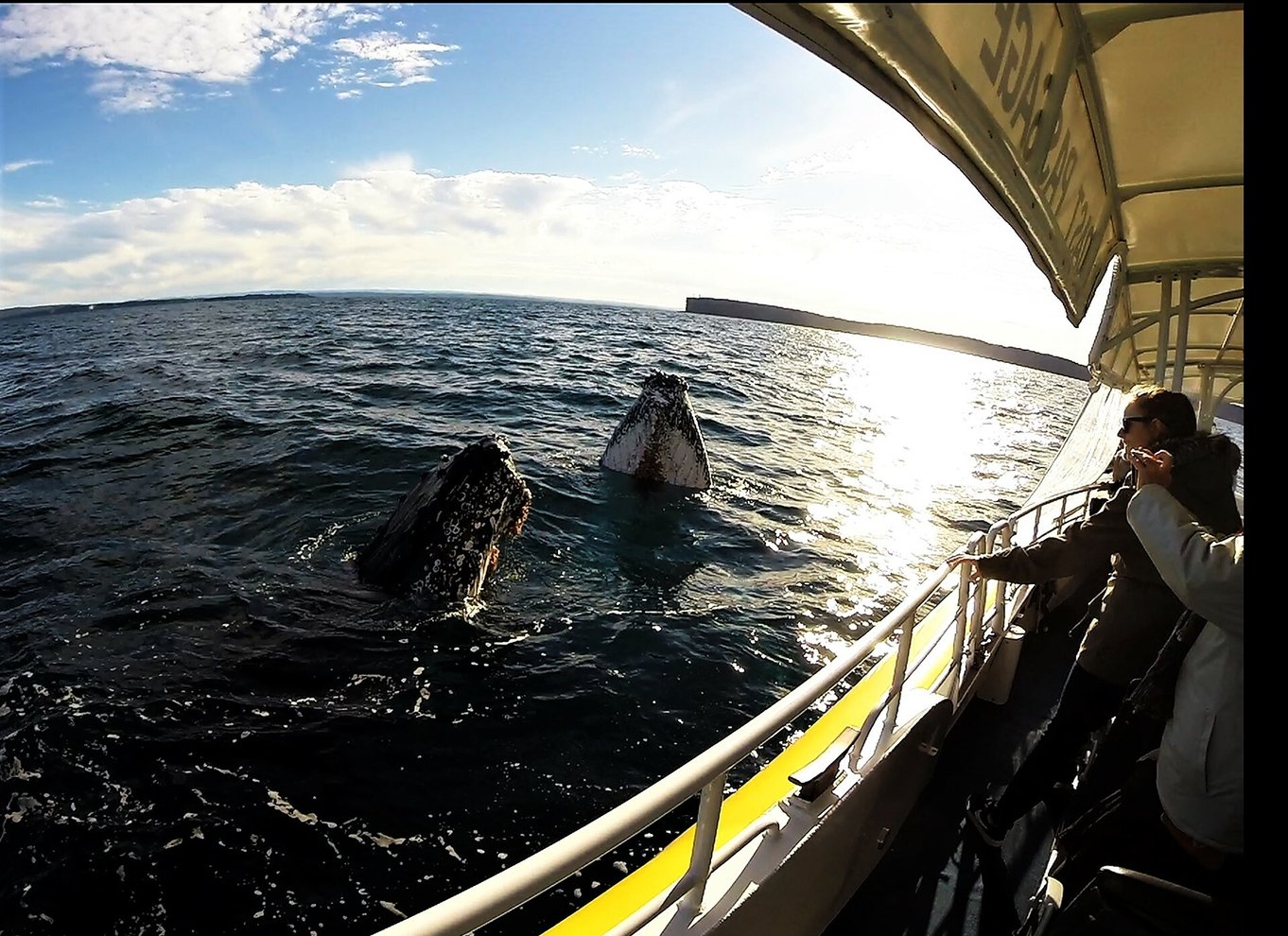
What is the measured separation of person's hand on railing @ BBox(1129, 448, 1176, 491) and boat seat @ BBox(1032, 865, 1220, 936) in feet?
3.76

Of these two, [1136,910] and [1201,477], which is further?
[1201,477]

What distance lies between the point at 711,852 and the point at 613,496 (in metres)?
8.45

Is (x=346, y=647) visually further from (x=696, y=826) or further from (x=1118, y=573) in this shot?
(x=1118, y=573)

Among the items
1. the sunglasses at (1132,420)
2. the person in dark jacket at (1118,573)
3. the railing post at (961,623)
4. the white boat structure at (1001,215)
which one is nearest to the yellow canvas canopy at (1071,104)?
the white boat structure at (1001,215)

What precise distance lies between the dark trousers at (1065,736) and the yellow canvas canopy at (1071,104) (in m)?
1.67

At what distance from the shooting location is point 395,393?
54.9 ft

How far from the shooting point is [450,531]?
6.51 meters

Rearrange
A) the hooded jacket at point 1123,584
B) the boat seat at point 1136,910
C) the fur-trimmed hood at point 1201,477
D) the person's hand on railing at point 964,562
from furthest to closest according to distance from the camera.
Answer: the person's hand on railing at point 964,562, the hooded jacket at point 1123,584, the fur-trimmed hood at point 1201,477, the boat seat at point 1136,910

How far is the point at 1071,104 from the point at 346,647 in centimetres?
571

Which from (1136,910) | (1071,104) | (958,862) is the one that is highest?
(1071,104)

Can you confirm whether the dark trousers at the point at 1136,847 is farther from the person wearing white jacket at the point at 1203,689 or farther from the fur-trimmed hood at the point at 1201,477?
the fur-trimmed hood at the point at 1201,477

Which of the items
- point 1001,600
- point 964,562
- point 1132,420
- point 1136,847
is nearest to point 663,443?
point 1001,600

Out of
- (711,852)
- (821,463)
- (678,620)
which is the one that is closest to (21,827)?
(711,852)

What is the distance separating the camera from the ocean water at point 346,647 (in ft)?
11.7
